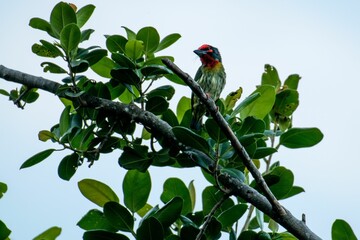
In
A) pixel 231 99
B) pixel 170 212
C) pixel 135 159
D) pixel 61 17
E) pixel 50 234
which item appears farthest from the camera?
pixel 231 99

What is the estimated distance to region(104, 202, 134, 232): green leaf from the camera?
10.0 feet

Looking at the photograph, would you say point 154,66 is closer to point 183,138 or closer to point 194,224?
point 183,138

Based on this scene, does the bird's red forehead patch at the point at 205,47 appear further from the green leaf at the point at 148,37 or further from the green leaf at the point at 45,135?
the green leaf at the point at 45,135

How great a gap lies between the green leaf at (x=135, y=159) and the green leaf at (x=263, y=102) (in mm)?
603

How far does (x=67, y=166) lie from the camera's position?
3510mm

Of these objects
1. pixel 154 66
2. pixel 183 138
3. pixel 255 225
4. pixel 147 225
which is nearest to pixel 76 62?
pixel 154 66

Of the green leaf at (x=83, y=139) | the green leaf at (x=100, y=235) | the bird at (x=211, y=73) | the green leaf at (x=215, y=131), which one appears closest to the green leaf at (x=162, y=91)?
the green leaf at (x=83, y=139)

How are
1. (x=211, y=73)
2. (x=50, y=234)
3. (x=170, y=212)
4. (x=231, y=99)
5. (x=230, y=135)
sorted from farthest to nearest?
(x=211, y=73) < (x=231, y=99) < (x=50, y=234) < (x=170, y=212) < (x=230, y=135)

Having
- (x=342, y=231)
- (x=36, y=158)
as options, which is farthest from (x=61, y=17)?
(x=342, y=231)

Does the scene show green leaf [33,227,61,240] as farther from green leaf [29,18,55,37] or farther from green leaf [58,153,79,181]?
green leaf [29,18,55,37]

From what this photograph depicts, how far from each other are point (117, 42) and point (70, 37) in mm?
270

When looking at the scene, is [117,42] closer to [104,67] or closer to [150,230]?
[104,67]

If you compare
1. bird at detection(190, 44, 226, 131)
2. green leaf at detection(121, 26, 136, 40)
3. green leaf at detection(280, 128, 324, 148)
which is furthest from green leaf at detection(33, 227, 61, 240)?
bird at detection(190, 44, 226, 131)

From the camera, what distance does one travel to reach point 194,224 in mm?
3129
